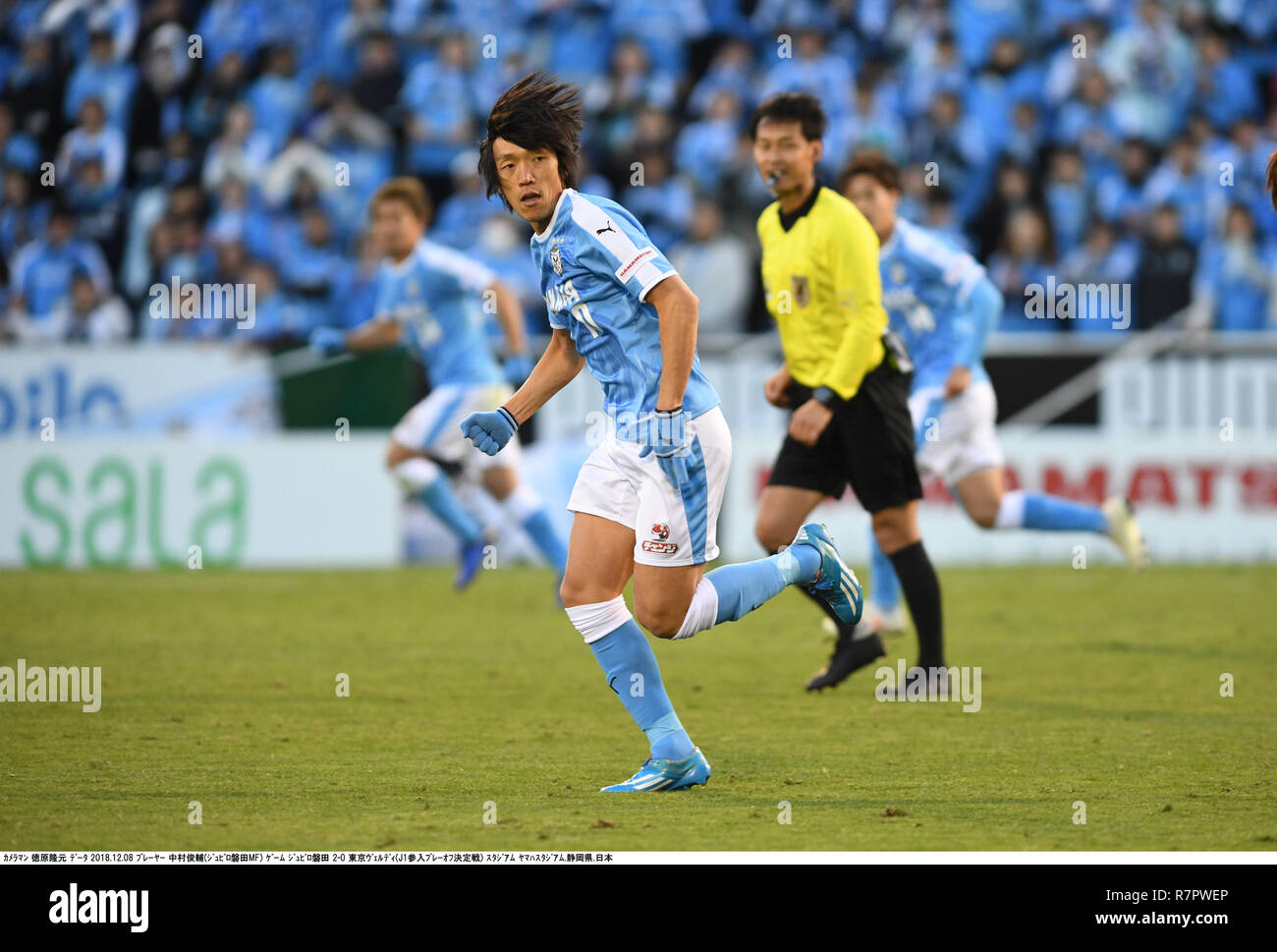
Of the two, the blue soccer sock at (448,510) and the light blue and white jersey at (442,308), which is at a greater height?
the light blue and white jersey at (442,308)

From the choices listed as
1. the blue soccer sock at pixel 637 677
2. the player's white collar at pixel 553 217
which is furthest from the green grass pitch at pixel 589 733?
the player's white collar at pixel 553 217

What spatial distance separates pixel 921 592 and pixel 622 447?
2.49m

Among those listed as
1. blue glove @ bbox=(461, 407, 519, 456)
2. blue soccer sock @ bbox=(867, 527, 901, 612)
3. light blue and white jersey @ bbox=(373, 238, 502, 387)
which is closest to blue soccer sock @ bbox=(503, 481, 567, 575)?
light blue and white jersey @ bbox=(373, 238, 502, 387)

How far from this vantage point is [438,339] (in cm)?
1143

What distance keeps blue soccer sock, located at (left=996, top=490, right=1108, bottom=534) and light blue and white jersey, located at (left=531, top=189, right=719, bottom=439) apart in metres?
4.29

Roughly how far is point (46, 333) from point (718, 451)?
11.9m

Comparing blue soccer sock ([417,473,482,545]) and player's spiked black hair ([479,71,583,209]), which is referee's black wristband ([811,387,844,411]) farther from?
blue soccer sock ([417,473,482,545])

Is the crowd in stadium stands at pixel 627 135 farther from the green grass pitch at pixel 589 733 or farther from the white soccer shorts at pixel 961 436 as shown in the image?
the white soccer shorts at pixel 961 436

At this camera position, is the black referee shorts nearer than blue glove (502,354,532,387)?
Yes

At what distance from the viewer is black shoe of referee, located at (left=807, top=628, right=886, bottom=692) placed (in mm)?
7801

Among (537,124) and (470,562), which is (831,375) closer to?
(537,124)

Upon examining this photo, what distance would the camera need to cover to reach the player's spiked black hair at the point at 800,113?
7.20 m

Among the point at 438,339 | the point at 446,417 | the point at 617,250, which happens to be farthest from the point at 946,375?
the point at 617,250

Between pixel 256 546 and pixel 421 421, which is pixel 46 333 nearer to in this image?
pixel 256 546
